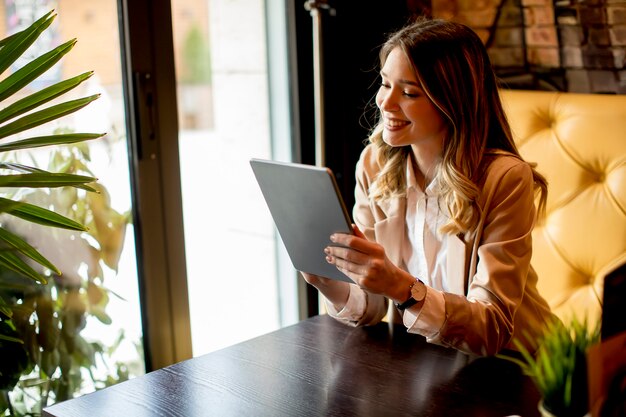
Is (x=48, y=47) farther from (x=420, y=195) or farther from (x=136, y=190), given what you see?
(x=420, y=195)

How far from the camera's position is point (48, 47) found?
6.96ft

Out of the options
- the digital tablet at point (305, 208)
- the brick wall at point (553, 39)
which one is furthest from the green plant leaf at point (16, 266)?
the brick wall at point (553, 39)

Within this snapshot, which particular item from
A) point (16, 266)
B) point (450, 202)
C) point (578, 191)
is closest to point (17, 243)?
point (16, 266)

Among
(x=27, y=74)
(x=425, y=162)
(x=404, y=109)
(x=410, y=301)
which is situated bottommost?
(x=410, y=301)

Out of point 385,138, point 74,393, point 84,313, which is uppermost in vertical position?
point 385,138

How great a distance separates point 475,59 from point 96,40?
1.02 metres

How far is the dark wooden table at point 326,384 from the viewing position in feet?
4.39

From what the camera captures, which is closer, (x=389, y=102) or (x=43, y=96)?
(x=43, y=96)

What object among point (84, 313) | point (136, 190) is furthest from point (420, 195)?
point (84, 313)

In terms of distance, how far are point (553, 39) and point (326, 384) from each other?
151cm

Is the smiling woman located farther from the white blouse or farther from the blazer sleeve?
the blazer sleeve

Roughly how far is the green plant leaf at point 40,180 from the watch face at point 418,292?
648 millimetres

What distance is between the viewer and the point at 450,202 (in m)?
1.77

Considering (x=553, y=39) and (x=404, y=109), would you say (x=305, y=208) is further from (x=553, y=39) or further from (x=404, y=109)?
(x=553, y=39)
